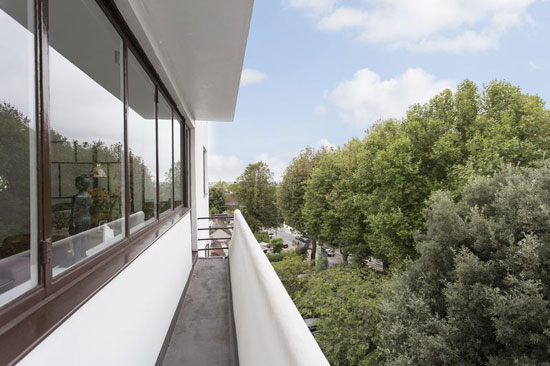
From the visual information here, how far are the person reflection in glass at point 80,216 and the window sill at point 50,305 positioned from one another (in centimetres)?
8

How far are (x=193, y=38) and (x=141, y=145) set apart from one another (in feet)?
3.53

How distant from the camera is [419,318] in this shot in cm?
669

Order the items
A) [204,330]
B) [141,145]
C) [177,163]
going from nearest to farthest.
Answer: [141,145], [204,330], [177,163]

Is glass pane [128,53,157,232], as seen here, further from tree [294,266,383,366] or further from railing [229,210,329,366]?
tree [294,266,383,366]

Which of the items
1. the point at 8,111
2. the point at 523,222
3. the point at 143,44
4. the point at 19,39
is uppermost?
the point at 143,44

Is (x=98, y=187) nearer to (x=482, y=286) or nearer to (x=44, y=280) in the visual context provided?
(x=44, y=280)

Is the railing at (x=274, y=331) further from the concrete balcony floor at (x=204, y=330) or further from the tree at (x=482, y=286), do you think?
the tree at (x=482, y=286)

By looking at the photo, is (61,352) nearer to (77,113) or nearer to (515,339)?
(77,113)

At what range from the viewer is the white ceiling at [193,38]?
2.13 m

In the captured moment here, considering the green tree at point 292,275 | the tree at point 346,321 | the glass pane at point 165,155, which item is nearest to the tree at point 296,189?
the green tree at point 292,275

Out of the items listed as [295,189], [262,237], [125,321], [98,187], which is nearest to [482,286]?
[125,321]

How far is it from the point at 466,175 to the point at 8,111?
10.2 m

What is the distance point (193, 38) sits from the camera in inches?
104

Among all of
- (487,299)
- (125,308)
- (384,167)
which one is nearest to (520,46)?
(384,167)
